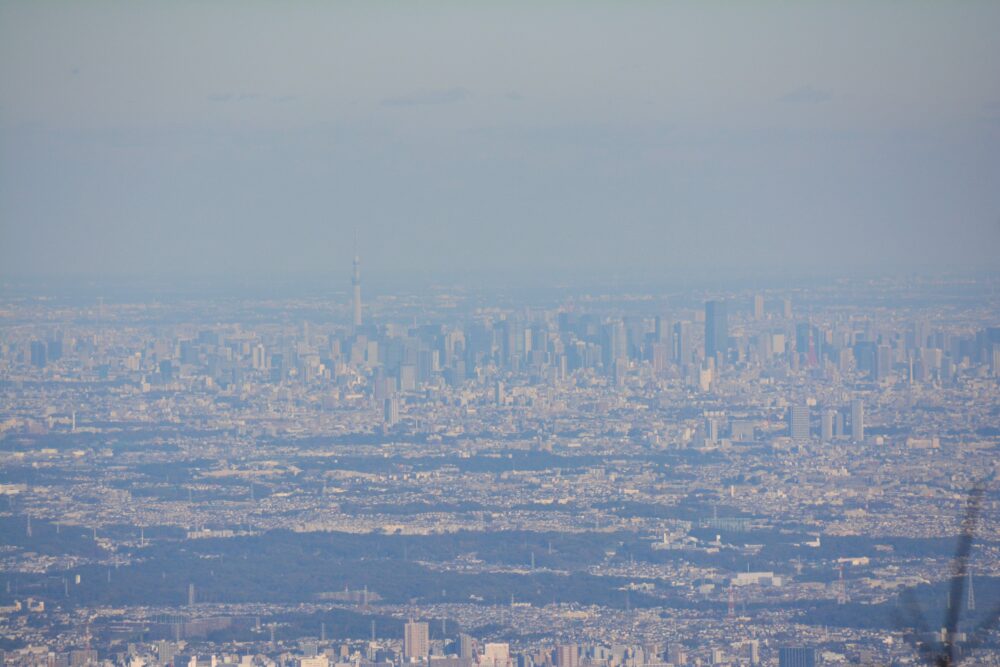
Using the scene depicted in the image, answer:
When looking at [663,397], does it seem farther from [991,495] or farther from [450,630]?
[450,630]

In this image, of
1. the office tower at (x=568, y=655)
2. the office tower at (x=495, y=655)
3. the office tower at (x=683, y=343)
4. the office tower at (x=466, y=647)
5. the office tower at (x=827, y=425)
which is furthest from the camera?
the office tower at (x=683, y=343)

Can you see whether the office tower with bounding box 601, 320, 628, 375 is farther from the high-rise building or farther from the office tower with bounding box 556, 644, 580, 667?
the office tower with bounding box 556, 644, 580, 667

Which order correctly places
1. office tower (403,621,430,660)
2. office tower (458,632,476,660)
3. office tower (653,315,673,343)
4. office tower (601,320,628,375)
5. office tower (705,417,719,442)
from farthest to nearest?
1. office tower (653,315,673,343)
2. office tower (601,320,628,375)
3. office tower (705,417,719,442)
4. office tower (403,621,430,660)
5. office tower (458,632,476,660)

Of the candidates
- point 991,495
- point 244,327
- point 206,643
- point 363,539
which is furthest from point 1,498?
point 244,327

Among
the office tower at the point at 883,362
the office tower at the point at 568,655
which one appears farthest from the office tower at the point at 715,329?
the office tower at the point at 568,655

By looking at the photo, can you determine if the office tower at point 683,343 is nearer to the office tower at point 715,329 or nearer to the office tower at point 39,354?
the office tower at point 715,329

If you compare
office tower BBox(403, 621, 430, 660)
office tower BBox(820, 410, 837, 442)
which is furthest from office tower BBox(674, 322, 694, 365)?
office tower BBox(403, 621, 430, 660)

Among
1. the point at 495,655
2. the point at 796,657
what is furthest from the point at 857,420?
the point at 495,655
